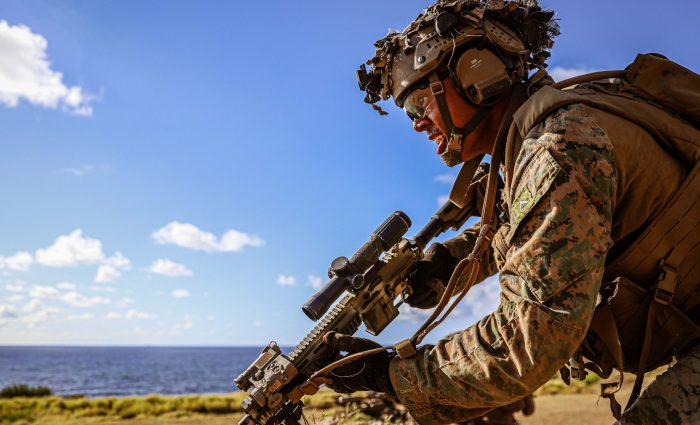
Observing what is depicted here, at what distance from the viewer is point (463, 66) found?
3.49 metres

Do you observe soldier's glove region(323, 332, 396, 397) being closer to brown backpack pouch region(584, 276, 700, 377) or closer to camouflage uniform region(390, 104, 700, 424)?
camouflage uniform region(390, 104, 700, 424)

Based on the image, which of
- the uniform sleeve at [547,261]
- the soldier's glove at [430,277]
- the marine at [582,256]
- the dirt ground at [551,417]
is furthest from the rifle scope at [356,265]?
the dirt ground at [551,417]

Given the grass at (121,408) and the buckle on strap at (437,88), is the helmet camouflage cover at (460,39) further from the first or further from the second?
the grass at (121,408)

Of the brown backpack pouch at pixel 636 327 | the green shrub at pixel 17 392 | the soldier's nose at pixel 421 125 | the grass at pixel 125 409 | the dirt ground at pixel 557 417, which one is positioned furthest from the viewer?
the green shrub at pixel 17 392

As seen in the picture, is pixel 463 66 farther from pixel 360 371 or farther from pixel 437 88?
pixel 360 371

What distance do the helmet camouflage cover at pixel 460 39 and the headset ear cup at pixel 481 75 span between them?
0.08m

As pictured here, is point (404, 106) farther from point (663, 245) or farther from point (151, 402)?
point (151, 402)

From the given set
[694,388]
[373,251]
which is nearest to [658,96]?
[694,388]

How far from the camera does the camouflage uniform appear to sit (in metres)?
2.40

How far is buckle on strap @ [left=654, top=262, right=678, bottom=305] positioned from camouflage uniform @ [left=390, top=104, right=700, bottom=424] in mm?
228

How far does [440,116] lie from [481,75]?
0.35 m

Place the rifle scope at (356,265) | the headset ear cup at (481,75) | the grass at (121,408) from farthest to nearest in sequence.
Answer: the grass at (121,408) < the rifle scope at (356,265) < the headset ear cup at (481,75)

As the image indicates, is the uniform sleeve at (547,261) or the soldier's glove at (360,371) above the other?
the uniform sleeve at (547,261)

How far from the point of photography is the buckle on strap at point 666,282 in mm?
2684
